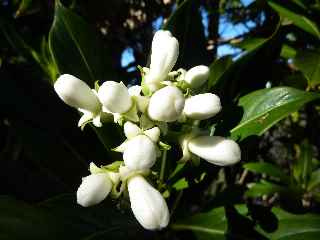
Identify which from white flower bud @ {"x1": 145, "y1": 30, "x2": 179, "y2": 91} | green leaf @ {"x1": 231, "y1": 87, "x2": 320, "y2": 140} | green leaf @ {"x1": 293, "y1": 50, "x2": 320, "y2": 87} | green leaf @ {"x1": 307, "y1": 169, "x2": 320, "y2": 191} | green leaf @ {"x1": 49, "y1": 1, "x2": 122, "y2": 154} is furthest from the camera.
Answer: green leaf @ {"x1": 307, "y1": 169, "x2": 320, "y2": 191}

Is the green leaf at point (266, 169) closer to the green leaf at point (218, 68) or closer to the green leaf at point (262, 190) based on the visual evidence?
the green leaf at point (262, 190)

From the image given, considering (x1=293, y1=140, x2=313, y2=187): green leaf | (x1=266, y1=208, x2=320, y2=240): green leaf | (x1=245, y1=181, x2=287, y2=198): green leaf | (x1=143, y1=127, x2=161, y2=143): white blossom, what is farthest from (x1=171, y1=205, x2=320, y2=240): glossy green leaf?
(x1=293, y1=140, x2=313, y2=187): green leaf

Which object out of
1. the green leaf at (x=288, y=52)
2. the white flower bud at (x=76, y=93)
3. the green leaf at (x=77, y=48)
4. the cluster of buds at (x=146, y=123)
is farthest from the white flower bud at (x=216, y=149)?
the green leaf at (x=288, y=52)

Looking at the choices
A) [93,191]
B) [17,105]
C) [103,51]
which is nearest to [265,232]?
[93,191]

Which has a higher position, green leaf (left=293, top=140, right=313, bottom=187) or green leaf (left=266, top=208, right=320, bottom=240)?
green leaf (left=266, top=208, right=320, bottom=240)

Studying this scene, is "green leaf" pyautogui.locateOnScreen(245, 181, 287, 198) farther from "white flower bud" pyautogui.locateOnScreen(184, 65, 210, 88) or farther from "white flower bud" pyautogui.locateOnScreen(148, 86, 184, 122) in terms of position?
"white flower bud" pyautogui.locateOnScreen(148, 86, 184, 122)

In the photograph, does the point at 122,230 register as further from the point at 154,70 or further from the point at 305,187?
the point at 305,187
